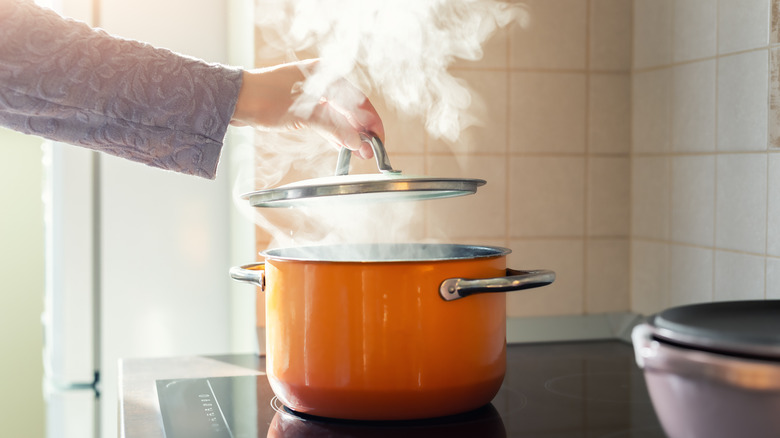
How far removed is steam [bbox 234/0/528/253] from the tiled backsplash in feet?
0.12

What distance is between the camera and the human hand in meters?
0.85

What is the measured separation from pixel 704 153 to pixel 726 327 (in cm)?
63

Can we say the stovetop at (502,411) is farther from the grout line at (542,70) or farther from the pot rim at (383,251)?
the grout line at (542,70)

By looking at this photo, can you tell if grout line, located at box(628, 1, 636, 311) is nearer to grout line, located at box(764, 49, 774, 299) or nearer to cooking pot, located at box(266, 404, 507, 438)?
grout line, located at box(764, 49, 774, 299)

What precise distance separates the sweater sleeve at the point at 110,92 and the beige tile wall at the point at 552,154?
19.4 inches

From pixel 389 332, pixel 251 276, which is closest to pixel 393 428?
pixel 389 332

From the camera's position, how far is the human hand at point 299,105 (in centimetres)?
85

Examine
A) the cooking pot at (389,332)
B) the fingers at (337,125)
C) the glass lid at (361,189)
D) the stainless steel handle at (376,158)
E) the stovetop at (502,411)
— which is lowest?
the stovetop at (502,411)

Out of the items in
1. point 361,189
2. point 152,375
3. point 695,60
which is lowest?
point 152,375

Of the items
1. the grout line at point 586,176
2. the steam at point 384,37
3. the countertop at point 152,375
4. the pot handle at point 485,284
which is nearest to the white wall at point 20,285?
the countertop at point 152,375

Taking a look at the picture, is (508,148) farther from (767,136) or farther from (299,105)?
(299,105)

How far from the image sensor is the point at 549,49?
4.36 feet

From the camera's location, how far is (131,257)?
4.84 ft

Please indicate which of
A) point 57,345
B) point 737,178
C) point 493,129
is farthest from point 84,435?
point 737,178
